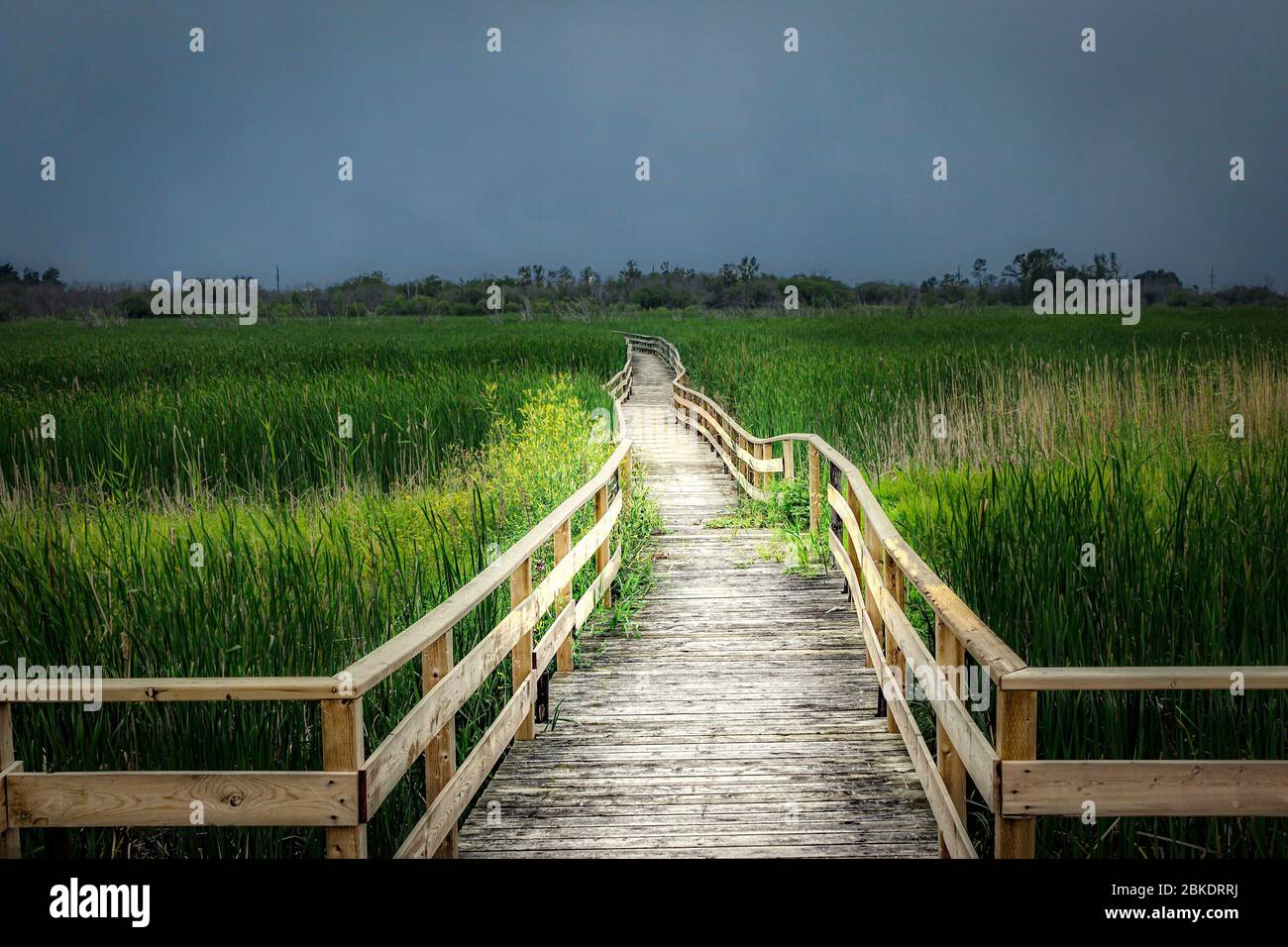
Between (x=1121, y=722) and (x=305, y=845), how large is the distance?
3.43 m

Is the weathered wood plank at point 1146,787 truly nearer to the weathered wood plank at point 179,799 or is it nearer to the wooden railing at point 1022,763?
the wooden railing at point 1022,763

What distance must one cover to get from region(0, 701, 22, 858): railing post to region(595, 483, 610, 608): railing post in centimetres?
554

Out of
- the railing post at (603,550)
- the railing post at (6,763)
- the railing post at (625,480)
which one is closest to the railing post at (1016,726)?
the railing post at (6,763)

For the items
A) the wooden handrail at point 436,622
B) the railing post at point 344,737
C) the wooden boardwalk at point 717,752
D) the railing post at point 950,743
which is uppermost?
the wooden handrail at point 436,622

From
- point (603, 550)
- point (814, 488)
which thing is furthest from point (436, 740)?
point (814, 488)

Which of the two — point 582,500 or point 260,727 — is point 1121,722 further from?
point 582,500

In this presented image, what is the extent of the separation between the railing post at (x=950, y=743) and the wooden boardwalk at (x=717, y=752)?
40cm

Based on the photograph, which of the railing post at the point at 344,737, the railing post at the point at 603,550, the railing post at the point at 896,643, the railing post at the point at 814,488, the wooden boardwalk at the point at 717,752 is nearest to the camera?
the railing post at the point at 344,737

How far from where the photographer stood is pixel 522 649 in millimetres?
5832

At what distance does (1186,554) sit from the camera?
5449 mm

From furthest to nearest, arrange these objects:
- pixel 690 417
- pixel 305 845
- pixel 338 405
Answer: pixel 690 417 → pixel 338 405 → pixel 305 845

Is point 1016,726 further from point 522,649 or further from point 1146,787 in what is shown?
point 522,649

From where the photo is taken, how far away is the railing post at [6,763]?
3.29m

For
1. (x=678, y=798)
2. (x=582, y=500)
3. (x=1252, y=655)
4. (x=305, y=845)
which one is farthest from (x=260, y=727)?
(x=1252, y=655)
